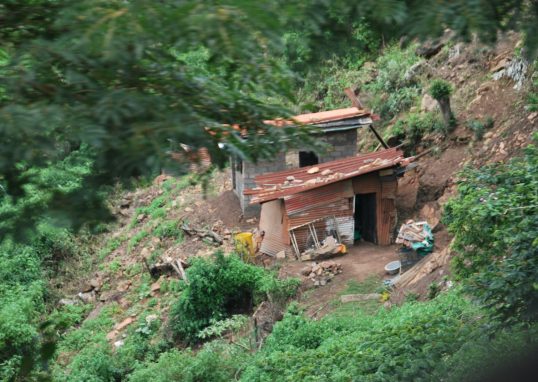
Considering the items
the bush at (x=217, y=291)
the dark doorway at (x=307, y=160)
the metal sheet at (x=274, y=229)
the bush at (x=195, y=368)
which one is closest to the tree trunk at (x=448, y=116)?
the dark doorway at (x=307, y=160)

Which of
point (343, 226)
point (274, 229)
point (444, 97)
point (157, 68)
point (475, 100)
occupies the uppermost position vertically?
point (157, 68)

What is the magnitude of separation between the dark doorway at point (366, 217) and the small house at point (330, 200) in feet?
0.08

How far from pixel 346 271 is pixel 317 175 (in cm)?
247

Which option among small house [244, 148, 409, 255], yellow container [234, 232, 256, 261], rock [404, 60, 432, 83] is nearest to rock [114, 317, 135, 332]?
yellow container [234, 232, 256, 261]

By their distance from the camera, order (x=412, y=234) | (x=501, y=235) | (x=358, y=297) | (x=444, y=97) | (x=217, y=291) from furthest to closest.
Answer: (x=444, y=97), (x=217, y=291), (x=412, y=234), (x=358, y=297), (x=501, y=235)

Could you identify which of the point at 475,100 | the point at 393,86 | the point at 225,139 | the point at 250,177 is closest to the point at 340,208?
the point at 250,177

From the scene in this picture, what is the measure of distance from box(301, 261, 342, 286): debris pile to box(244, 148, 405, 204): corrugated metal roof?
1.76 meters

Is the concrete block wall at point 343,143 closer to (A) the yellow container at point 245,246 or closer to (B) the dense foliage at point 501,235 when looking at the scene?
(A) the yellow container at point 245,246

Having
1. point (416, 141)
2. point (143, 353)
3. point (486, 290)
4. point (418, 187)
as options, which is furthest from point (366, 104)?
point (486, 290)

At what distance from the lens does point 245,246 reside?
19094 millimetres

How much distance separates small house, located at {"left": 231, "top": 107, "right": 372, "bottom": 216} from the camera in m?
19.4

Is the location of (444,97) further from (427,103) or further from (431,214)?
(431,214)

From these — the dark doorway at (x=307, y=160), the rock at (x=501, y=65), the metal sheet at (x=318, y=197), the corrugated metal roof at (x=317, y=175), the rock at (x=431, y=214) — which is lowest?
the rock at (x=431, y=214)

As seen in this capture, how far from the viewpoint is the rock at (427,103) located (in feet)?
70.0
